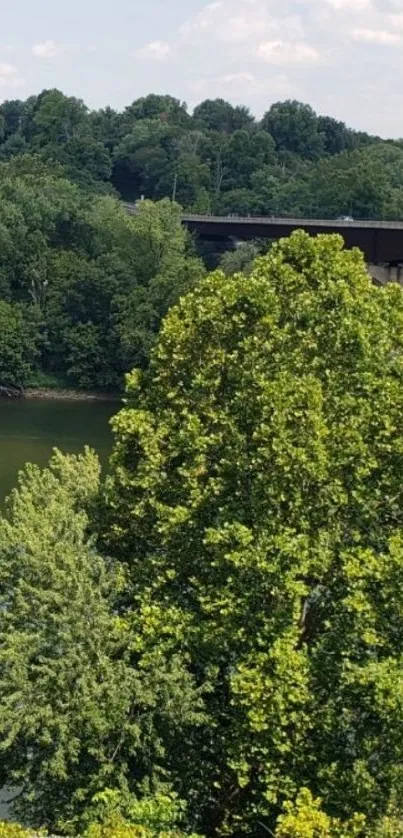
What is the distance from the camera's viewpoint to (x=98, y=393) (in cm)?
6494

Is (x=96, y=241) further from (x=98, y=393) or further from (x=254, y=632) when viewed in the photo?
(x=254, y=632)

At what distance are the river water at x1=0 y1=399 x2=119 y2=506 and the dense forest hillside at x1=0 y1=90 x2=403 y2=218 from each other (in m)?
44.1

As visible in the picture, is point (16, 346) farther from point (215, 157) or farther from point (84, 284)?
point (215, 157)

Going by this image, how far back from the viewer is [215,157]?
123 m

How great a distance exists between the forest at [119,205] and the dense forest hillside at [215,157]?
0.22m

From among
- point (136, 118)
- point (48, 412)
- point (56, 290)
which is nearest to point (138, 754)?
point (48, 412)

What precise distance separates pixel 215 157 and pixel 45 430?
78.8m

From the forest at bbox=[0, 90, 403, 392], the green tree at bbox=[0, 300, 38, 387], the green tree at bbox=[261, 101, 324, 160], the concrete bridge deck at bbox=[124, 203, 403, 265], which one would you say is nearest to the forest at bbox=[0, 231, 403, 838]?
the forest at bbox=[0, 90, 403, 392]

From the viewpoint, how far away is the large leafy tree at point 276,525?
13336 mm

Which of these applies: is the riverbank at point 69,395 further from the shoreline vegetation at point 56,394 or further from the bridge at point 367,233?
the bridge at point 367,233

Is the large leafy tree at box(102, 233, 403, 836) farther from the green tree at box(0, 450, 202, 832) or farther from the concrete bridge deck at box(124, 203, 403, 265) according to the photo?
the concrete bridge deck at box(124, 203, 403, 265)

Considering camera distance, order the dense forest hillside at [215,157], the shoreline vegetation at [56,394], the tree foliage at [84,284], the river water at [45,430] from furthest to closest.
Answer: the dense forest hillside at [215,157] < the shoreline vegetation at [56,394] < the tree foliage at [84,284] < the river water at [45,430]

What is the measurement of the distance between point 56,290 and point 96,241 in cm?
590

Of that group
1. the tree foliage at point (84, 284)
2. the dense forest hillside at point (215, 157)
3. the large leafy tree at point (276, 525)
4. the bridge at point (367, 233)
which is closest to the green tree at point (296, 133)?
the dense forest hillside at point (215, 157)
